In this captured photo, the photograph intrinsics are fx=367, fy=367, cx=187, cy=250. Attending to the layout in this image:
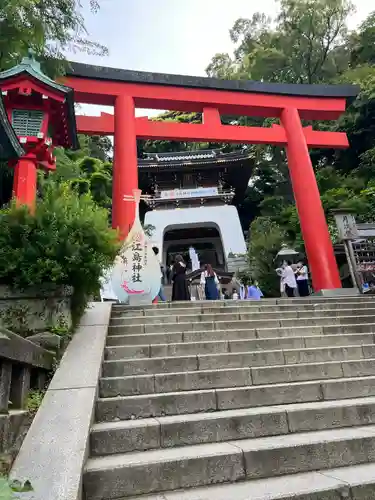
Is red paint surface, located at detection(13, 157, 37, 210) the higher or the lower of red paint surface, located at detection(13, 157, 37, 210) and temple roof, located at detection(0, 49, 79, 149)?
the lower

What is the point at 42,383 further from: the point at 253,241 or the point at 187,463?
the point at 253,241

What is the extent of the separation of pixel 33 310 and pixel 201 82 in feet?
28.7

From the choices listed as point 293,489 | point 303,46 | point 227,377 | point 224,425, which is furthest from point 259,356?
point 303,46

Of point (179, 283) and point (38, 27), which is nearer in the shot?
point (38, 27)

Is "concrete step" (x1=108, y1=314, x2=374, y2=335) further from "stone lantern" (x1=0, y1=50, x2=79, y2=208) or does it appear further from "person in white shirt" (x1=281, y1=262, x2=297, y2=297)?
"person in white shirt" (x1=281, y1=262, x2=297, y2=297)

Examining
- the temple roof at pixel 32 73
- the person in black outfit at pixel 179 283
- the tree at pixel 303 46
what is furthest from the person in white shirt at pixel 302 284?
the tree at pixel 303 46

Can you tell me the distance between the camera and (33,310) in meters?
3.83

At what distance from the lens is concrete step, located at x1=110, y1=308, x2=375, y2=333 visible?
473 cm

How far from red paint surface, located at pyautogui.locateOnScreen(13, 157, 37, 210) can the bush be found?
2608mm

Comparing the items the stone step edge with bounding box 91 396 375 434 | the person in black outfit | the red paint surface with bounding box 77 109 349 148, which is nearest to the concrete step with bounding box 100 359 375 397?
the stone step edge with bounding box 91 396 375 434

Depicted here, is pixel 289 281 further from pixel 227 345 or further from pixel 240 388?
pixel 240 388

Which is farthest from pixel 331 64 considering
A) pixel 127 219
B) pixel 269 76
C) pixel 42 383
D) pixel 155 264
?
pixel 42 383

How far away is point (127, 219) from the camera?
28.3 feet

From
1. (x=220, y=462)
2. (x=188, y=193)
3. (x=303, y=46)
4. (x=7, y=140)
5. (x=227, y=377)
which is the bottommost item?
(x=220, y=462)
